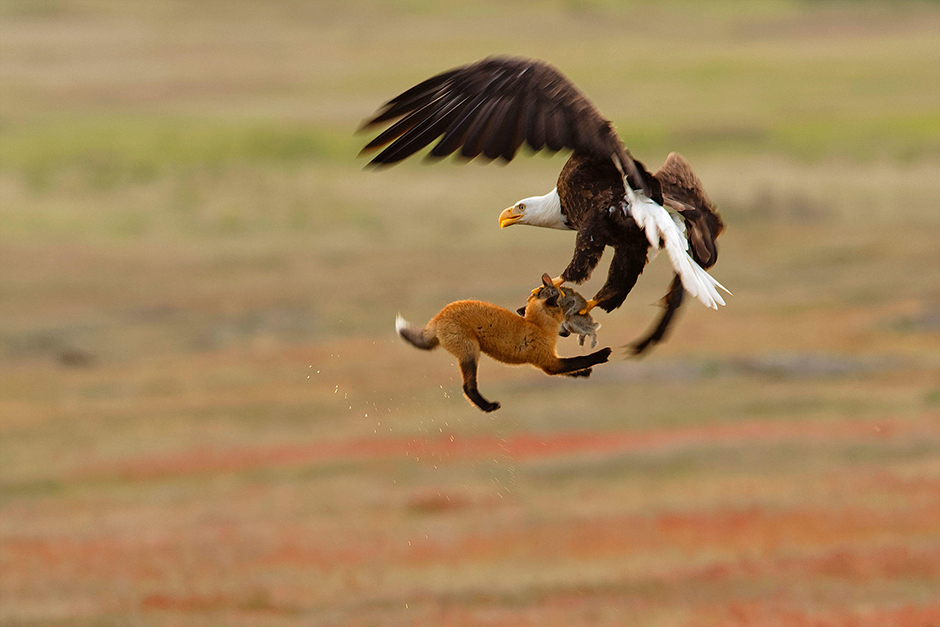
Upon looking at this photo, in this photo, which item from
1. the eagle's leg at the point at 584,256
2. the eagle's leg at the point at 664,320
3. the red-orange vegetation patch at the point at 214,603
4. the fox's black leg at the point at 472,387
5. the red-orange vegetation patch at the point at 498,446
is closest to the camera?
the fox's black leg at the point at 472,387

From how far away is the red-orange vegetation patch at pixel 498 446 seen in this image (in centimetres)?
3117

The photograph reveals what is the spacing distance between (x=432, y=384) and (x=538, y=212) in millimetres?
28681

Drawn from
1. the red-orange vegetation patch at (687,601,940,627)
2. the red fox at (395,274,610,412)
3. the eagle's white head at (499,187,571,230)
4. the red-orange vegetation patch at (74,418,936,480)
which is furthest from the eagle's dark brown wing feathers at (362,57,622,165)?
the red-orange vegetation patch at (74,418,936,480)

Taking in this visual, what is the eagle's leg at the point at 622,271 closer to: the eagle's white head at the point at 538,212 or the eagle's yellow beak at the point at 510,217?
the eagle's white head at the point at 538,212

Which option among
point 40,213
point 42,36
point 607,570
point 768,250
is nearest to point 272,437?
point 607,570

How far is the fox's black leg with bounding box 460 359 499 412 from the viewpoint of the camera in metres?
5.77

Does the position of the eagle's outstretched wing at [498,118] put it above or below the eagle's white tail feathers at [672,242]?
above

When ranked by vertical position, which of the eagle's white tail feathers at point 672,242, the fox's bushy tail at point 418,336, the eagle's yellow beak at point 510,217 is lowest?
the fox's bushy tail at point 418,336

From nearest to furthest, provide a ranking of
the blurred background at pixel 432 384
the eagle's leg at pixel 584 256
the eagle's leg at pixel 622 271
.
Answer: the eagle's leg at pixel 584 256 → the eagle's leg at pixel 622 271 → the blurred background at pixel 432 384

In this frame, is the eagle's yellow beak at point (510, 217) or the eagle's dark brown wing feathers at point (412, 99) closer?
the eagle's dark brown wing feathers at point (412, 99)

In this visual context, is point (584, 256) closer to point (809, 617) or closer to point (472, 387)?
point (472, 387)

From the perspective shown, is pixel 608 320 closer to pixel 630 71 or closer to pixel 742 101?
pixel 742 101

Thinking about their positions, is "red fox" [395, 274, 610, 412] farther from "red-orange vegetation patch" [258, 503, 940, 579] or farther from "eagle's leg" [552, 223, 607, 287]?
"red-orange vegetation patch" [258, 503, 940, 579]

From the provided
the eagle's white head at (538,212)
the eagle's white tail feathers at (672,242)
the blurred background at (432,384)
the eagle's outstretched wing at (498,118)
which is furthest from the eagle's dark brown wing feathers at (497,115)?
the blurred background at (432,384)
